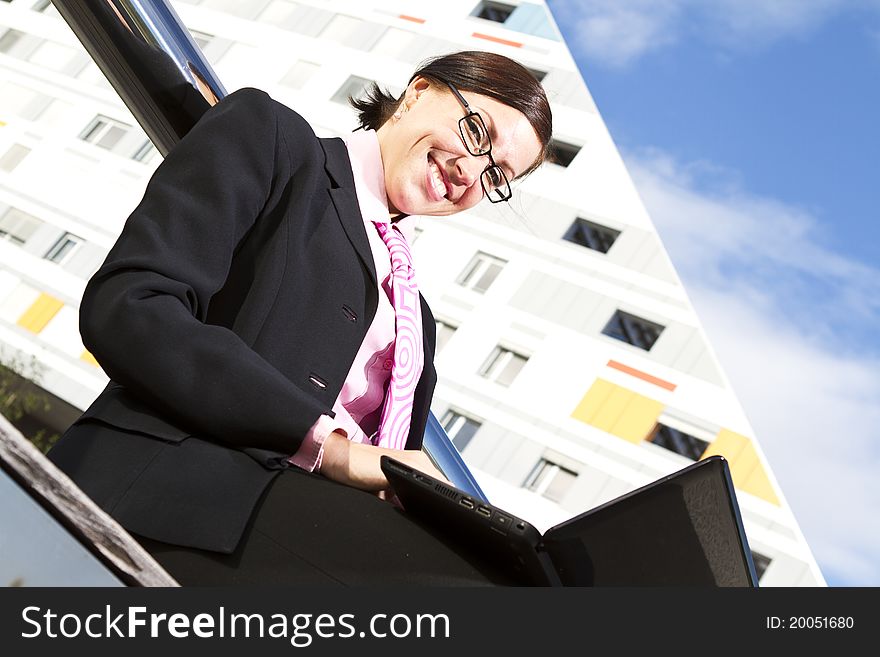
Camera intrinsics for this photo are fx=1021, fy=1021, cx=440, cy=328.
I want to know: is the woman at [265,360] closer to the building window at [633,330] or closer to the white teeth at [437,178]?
the white teeth at [437,178]

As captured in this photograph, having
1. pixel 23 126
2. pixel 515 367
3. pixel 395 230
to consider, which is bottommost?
pixel 395 230

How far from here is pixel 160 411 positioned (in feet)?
2.91

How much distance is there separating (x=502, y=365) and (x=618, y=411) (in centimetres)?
167

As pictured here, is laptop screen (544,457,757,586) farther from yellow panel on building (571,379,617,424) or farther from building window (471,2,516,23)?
building window (471,2,516,23)

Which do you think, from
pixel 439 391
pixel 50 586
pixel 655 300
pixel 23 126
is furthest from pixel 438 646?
pixel 655 300

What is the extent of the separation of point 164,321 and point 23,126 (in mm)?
10514

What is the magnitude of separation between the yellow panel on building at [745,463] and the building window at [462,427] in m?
3.19

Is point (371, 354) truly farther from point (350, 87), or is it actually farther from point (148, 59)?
point (350, 87)

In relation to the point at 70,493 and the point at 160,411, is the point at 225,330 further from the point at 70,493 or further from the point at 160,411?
the point at 70,493

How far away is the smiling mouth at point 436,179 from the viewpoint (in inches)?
49.4

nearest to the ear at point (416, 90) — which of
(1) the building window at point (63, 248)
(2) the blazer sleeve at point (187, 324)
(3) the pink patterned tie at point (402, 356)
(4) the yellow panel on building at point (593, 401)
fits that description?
(3) the pink patterned tie at point (402, 356)

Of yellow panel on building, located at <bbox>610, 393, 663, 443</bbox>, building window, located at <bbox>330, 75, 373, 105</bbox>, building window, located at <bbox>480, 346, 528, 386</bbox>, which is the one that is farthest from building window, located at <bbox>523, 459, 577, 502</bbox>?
building window, located at <bbox>330, 75, 373, 105</bbox>

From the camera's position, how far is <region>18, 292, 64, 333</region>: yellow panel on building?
13.3 m

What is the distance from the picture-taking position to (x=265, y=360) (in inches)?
36.9
